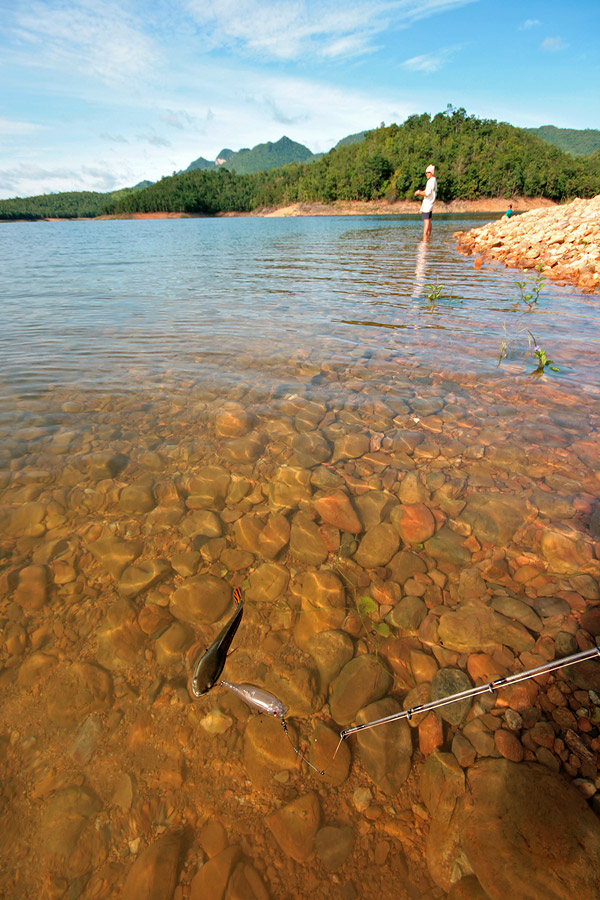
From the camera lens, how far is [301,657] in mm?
2316

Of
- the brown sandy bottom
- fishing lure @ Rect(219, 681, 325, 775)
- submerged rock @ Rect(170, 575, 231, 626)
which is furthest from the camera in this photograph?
submerged rock @ Rect(170, 575, 231, 626)

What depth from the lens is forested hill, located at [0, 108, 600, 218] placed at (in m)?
98.2

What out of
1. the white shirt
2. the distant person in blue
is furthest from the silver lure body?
the white shirt

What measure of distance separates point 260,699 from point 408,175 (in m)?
124

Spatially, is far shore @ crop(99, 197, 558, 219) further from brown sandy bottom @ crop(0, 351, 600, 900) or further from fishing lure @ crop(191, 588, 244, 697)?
fishing lure @ crop(191, 588, 244, 697)

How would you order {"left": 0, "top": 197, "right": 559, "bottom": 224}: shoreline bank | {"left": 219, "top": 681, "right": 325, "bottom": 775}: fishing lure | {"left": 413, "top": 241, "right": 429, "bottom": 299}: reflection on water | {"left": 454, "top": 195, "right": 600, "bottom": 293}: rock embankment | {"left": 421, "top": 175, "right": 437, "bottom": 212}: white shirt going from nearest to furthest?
{"left": 219, "top": 681, "right": 325, "bottom": 775}: fishing lure → {"left": 413, "top": 241, "right": 429, "bottom": 299}: reflection on water → {"left": 454, "top": 195, "right": 600, "bottom": 293}: rock embankment → {"left": 421, "top": 175, "right": 437, "bottom": 212}: white shirt → {"left": 0, "top": 197, "right": 559, "bottom": 224}: shoreline bank

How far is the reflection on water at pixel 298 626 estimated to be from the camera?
5.31 ft

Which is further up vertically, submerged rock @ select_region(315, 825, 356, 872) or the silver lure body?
the silver lure body

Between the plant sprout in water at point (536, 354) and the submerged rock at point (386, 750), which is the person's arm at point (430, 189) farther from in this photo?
the submerged rock at point (386, 750)

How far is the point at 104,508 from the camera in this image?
333cm

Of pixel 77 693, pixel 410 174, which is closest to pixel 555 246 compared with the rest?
pixel 77 693

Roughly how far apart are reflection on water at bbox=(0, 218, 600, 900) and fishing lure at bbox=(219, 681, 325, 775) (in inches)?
2.3

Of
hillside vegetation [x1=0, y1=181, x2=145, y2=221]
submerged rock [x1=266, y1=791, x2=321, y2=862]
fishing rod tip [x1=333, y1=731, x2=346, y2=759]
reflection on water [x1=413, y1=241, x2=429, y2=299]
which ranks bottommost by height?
submerged rock [x1=266, y1=791, x2=321, y2=862]

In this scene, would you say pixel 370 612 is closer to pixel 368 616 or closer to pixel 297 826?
pixel 368 616
